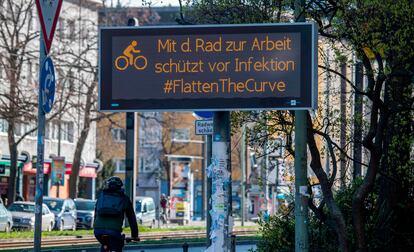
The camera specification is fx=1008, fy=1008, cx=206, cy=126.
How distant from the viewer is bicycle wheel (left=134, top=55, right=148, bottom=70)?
40.5 feet

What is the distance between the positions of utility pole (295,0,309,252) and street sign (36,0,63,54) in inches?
161

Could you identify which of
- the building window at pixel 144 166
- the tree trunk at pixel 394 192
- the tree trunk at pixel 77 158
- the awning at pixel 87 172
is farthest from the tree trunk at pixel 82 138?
the building window at pixel 144 166

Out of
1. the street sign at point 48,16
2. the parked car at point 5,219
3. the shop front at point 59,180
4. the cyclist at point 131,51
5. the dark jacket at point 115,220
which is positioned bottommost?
the parked car at point 5,219

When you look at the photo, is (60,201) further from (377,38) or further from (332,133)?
(377,38)

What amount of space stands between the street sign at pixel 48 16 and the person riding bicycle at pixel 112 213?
6.11 feet

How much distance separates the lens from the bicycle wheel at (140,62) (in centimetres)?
1235

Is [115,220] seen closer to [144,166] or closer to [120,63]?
[120,63]

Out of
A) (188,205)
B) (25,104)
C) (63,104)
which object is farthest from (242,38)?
(188,205)

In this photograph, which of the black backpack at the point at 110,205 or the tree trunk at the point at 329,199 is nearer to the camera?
the black backpack at the point at 110,205

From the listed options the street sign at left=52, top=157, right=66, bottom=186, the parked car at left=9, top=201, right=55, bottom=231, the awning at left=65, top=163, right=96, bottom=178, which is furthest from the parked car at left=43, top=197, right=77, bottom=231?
the awning at left=65, top=163, right=96, bottom=178

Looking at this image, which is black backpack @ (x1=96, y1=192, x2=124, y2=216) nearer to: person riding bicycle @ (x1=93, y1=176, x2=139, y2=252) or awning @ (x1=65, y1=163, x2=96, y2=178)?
person riding bicycle @ (x1=93, y1=176, x2=139, y2=252)

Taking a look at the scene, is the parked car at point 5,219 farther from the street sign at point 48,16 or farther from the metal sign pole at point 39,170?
the street sign at point 48,16

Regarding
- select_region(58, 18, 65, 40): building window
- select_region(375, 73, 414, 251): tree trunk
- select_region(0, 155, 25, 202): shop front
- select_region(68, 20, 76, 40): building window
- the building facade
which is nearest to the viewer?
select_region(375, 73, 414, 251): tree trunk

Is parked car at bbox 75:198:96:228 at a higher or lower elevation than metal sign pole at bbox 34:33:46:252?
lower
